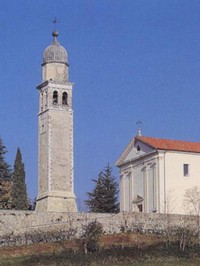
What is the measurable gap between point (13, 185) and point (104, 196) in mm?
9281

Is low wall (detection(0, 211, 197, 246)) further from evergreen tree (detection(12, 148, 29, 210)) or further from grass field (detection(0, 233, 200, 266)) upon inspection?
evergreen tree (detection(12, 148, 29, 210))

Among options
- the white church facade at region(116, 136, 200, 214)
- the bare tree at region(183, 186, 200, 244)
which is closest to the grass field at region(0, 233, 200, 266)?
the white church facade at region(116, 136, 200, 214)

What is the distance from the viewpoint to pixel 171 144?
68875 millimetres

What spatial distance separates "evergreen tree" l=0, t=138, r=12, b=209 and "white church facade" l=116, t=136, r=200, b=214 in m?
11.0

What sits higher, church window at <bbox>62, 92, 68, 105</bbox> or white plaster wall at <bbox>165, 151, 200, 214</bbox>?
church window at <bbox>62, 92, 68, 105</bbox>

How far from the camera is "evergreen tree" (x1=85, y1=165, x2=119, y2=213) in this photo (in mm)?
78625

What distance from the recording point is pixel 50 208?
7475 centimetres

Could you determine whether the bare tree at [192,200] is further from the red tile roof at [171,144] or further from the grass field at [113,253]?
the grass field at [113,253]

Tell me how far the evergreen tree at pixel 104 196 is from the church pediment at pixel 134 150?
602 cm

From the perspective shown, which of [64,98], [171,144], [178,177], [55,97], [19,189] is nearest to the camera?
[178,177]

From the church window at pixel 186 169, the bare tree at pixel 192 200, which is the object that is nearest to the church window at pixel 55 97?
the church window at pixel 186 169

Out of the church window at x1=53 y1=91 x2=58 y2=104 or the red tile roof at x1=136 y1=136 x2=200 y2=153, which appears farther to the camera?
the church window at x1=53 y1=91 x2=58 y2=104

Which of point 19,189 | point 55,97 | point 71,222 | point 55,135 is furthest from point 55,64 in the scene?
point 71,222

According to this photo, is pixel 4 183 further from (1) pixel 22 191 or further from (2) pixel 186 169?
(2) pixel 186 169
